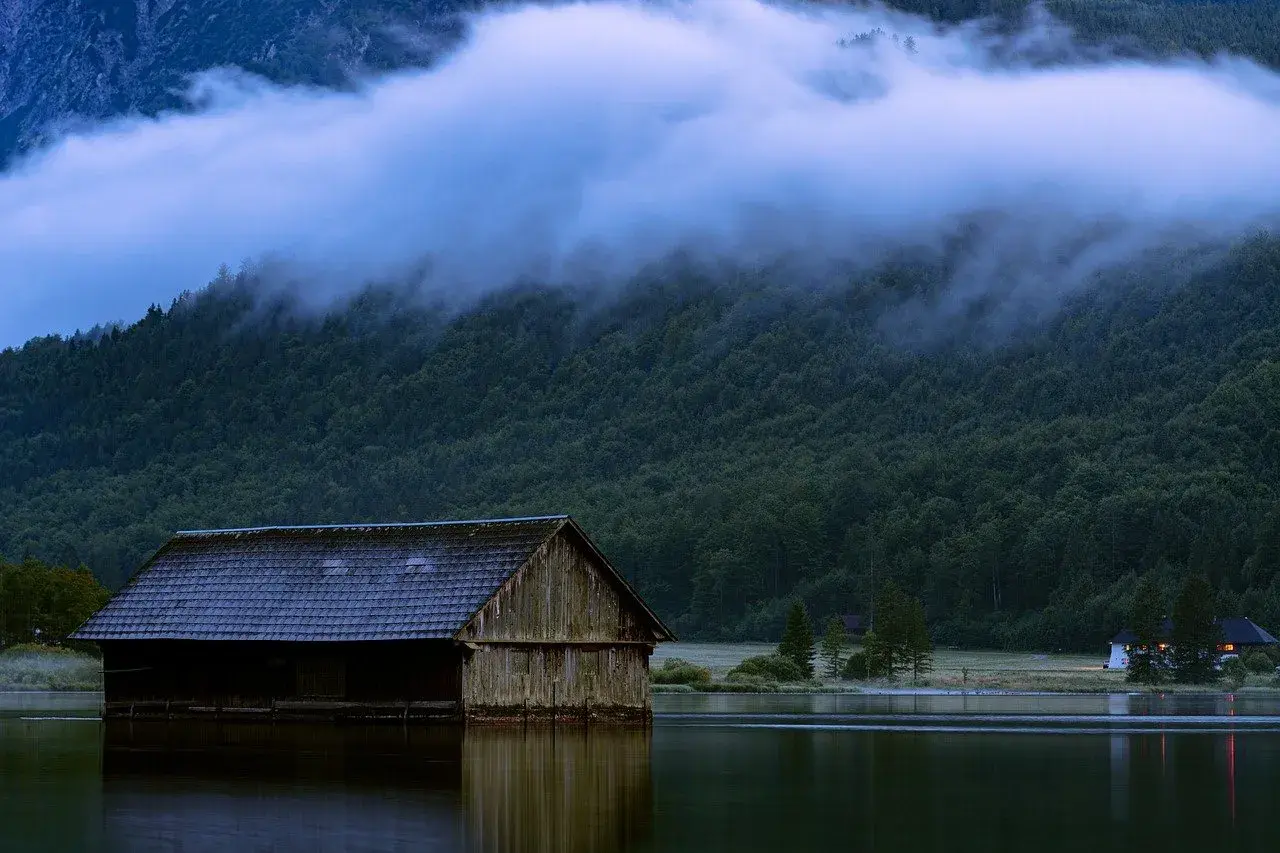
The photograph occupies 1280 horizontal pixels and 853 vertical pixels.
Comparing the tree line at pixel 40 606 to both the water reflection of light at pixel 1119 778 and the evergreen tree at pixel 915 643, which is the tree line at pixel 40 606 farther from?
the water reflection of light at pixel 1119 778

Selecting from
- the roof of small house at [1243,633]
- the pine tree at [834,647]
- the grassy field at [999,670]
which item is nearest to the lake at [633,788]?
the grassy field at [999,670]

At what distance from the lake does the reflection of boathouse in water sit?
0.06 m

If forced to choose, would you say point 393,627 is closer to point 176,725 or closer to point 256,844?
point 176,725

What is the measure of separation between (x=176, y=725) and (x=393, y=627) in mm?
6635

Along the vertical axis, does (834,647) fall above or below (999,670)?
above

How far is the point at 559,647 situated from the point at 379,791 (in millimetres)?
20864

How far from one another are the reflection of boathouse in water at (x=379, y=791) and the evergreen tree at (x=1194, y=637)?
64148 millimetres

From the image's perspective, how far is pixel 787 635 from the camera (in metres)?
103

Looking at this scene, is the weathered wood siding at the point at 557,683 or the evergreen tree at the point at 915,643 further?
the evergreen tree at the point at 915,643

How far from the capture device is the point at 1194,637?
105688 mm

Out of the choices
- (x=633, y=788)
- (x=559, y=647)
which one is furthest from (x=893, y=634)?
(x=633, y=788)

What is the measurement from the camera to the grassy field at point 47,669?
8306cm

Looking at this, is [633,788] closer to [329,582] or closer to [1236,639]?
[329,582]

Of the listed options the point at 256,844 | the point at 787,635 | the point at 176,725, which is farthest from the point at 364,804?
the point at 787,635
